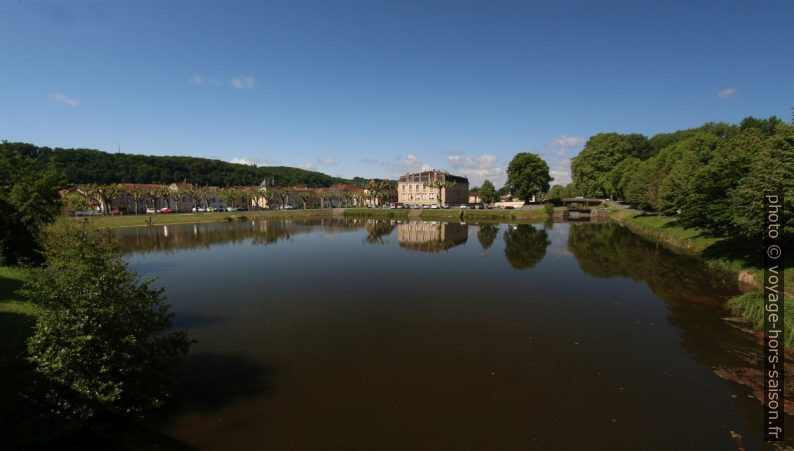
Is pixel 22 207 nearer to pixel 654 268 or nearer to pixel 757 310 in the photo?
pixel 757 310

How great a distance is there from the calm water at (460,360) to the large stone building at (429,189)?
9465 centimetres

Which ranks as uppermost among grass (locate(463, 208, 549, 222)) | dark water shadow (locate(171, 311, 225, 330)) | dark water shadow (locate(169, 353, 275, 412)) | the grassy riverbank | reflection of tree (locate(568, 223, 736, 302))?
grass (locate(463, 208, 549, 222))

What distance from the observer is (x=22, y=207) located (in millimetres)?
22531

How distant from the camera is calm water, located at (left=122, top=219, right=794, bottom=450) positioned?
9.27 m

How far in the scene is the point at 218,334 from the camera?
51.9ft

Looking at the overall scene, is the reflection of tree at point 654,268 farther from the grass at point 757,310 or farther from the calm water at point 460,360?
the grass at point 757,310

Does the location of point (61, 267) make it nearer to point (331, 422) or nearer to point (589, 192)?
point (331, 422)

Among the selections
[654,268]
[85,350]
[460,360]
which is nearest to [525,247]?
[654,268]

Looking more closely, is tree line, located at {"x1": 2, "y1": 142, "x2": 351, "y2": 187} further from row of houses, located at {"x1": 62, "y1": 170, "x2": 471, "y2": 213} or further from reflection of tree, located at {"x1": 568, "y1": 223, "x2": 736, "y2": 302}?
reflection of tree, located at {"x1": 568, "y1": 223, "x2": 736, "y2": 302}

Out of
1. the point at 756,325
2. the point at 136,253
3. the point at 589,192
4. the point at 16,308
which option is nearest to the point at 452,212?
the point at 589,192

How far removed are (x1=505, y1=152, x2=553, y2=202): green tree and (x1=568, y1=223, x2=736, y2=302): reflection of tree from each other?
50929mm

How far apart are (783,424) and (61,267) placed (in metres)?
18.6

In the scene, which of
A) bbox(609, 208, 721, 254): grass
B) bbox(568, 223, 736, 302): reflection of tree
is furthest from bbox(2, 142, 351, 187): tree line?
bbox(609, 208, 721, 254): grass

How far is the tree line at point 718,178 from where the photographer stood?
20.4 metres
